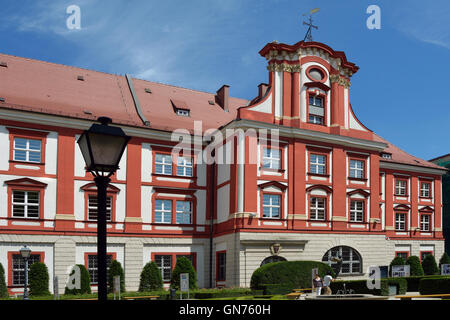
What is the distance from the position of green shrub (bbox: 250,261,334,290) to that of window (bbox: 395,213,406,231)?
53.7ft

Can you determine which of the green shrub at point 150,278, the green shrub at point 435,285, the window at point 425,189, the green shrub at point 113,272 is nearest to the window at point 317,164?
the green shrub at point 435,285

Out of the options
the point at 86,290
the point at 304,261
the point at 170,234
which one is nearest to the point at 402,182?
the point at 304,261

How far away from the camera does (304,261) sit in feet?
109

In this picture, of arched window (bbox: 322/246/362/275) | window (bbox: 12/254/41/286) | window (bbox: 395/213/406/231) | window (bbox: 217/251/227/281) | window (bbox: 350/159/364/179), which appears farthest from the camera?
window (bbox: 395/213/406/231)

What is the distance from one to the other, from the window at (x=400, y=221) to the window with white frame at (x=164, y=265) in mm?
22166

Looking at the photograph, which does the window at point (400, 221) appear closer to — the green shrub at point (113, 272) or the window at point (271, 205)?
the window at point (271, 205)

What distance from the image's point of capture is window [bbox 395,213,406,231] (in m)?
47.8

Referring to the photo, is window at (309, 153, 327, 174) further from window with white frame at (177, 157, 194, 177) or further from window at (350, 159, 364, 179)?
window with white frame at (177, 157, 194, 177)

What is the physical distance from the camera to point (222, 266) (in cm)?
Answer: 3638

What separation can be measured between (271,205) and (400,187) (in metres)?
17.6

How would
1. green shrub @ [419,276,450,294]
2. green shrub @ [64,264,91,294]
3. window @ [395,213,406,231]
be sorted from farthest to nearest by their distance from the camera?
window @ [395,213,406,231] → green shrub @ [64,264,91,294] → green shrub @ [419,276,450,294]

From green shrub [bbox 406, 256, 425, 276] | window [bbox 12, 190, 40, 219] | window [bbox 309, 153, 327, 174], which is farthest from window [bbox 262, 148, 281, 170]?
green shrub [bbox 406, 256, 425, 276]

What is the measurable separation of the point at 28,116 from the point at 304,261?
19.2 meters

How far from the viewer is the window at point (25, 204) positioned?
32469 mm
